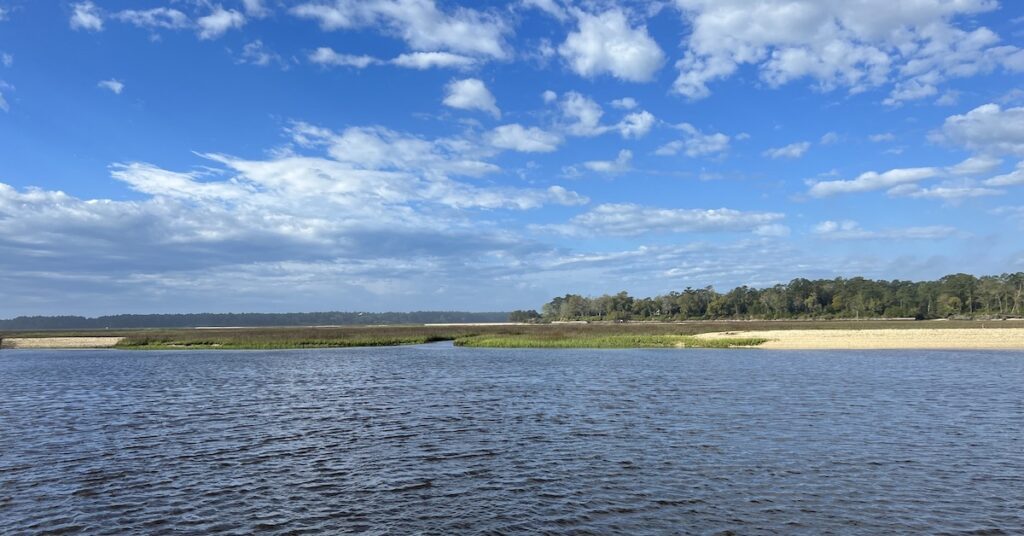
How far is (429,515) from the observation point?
45.6ft

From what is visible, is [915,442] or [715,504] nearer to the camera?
[715,504]

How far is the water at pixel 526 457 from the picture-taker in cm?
1357

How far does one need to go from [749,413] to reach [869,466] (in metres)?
8.83

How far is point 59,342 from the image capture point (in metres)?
105

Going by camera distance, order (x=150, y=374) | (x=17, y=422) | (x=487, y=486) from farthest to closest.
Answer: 1. (x=150, y=374)
2. (x=17, y=422)
3. (x=487, y=486)

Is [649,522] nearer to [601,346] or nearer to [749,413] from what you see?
[749,413]

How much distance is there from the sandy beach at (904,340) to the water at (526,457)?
31.9 metres

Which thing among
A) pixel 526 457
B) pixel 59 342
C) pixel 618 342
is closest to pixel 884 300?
pixel 618 342

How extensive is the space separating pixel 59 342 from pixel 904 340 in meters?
130

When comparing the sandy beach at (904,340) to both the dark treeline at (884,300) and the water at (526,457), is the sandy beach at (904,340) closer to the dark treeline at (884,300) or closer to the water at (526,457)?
the water at (526,457)

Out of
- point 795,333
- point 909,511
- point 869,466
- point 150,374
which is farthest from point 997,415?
point 795,333

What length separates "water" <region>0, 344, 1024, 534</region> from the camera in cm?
1357

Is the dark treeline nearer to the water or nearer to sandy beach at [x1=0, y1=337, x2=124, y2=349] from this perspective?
the water

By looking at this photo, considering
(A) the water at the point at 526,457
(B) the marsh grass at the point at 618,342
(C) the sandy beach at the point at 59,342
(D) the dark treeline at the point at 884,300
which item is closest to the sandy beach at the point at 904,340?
(B) the marsh grass at the point at 618,342
